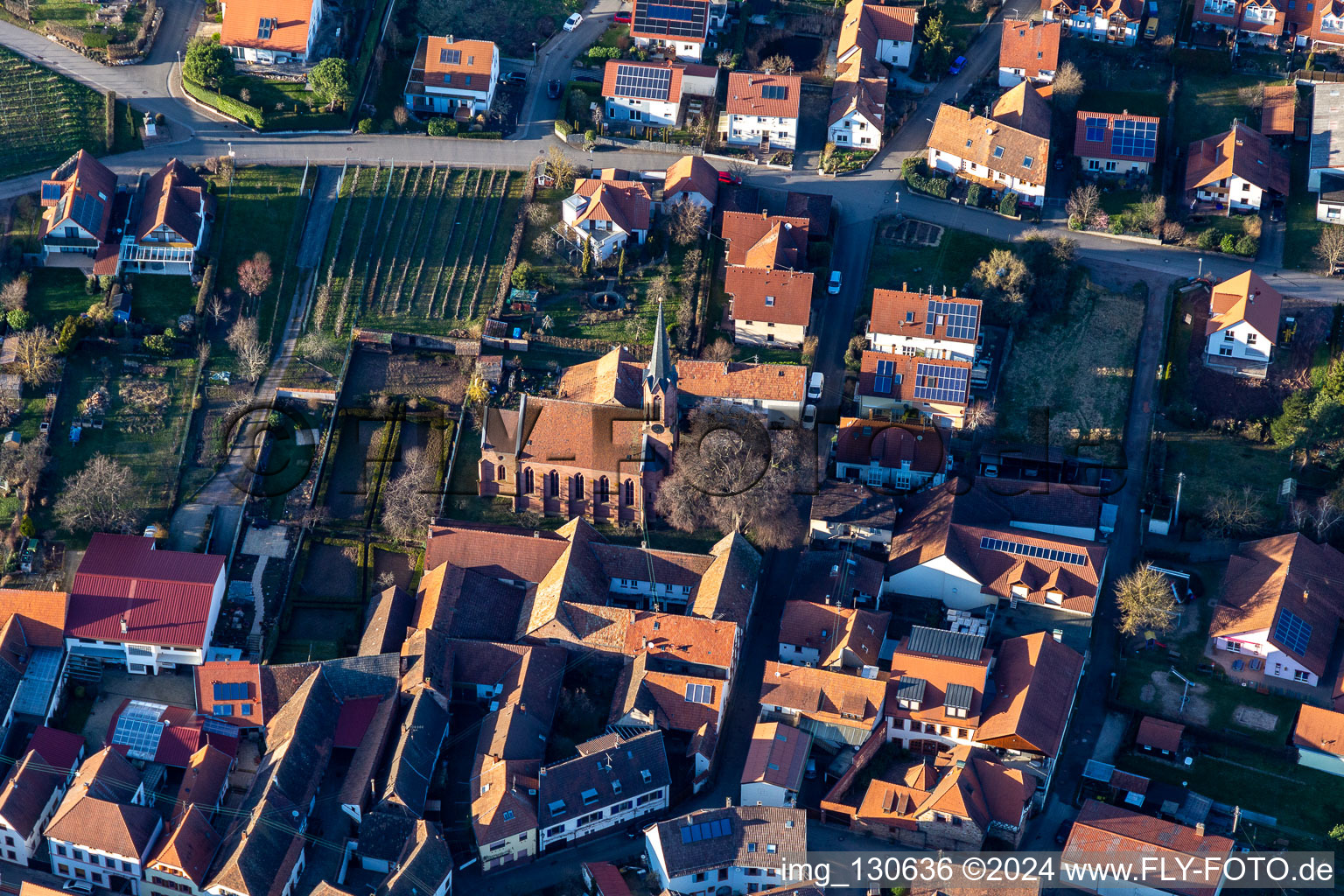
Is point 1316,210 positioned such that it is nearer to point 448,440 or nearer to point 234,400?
point 448,440

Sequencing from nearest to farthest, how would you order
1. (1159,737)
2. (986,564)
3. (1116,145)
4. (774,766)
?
(774,766) < (1159,737) < (986,564) < (1116,145)

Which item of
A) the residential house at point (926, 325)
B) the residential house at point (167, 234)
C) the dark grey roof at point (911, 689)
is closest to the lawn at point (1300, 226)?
the residential house at point (926, 325)

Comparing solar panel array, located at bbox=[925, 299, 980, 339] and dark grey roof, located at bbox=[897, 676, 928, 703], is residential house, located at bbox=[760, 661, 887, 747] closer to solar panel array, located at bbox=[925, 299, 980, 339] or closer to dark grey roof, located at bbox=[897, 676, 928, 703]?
dark grey roof, located at bbox=[897, 676, 928, 703]

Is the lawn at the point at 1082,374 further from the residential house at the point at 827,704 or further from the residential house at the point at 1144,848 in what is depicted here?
the residential house at the point at 1144,848

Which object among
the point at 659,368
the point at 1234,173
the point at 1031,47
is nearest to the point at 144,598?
the point at 659,368

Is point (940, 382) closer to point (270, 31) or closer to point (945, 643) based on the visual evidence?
→ point (945, 643)

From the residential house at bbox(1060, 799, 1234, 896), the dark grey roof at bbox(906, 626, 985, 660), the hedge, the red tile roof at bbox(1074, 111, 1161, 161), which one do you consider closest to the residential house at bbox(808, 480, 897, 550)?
the dark grey roof at bbox(906, 626, 985, 660)

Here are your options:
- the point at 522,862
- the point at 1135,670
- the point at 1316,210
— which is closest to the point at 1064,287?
the point at 1316,210
